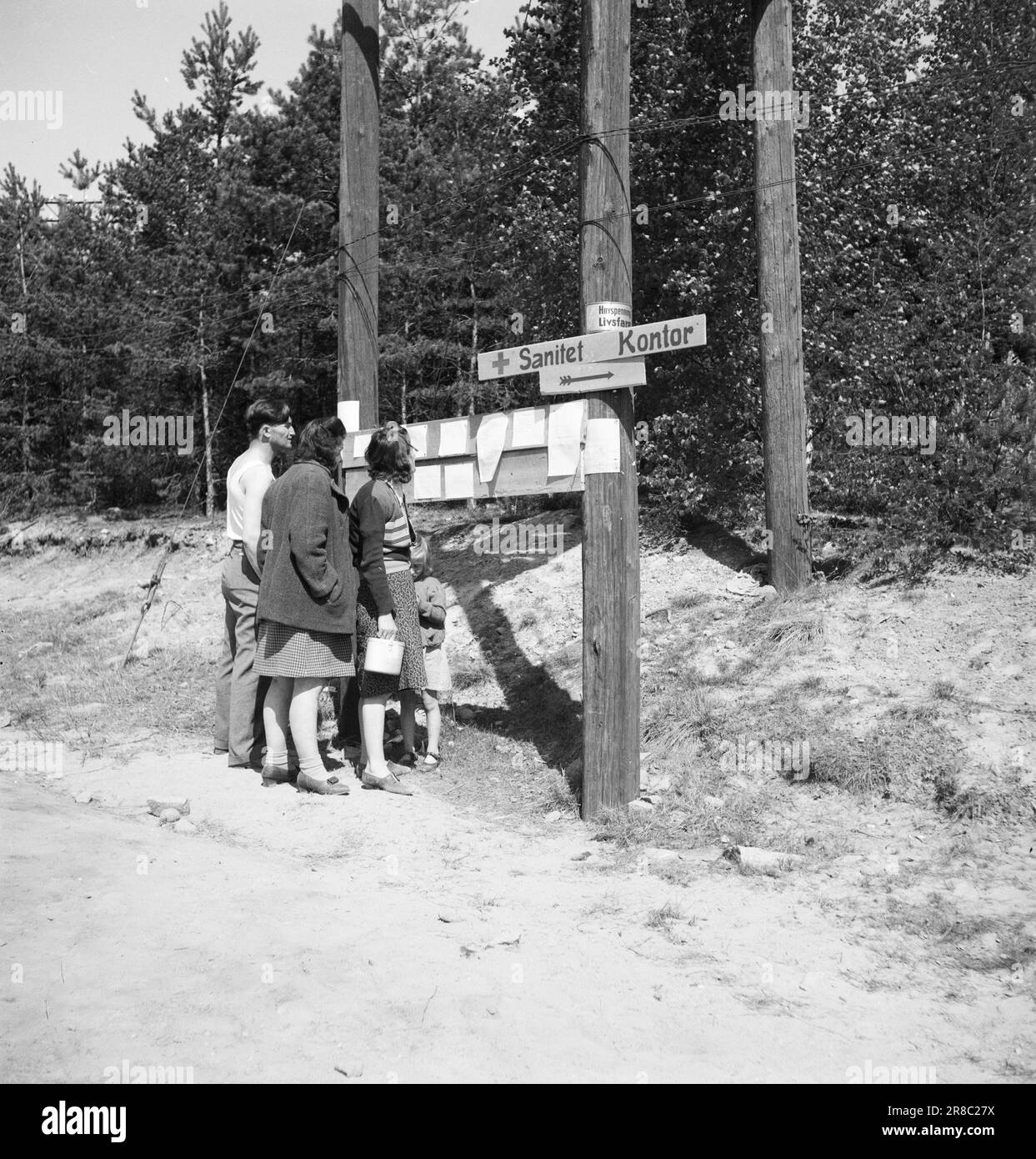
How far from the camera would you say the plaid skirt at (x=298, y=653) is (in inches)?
231

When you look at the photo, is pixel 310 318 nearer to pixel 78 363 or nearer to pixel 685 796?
pixel 78 363

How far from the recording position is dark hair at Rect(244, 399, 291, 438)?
20.9 ft

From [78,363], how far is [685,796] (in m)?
20.4

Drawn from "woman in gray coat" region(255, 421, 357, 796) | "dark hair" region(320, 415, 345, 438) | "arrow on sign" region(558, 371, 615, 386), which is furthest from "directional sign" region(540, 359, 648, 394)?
"woman in gray coat" region(255, 421, 357, 796)

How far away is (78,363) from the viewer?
898 inches

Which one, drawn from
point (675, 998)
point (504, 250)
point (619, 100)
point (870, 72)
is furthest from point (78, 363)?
point (675, 998)

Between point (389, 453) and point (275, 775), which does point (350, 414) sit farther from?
point (275, 775)

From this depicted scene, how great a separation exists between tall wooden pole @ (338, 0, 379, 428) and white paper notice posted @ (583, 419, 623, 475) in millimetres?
3392

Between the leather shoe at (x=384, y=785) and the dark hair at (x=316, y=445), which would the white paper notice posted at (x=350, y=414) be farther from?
the leather shoe at (x=384, y=785)

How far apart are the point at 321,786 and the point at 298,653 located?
2.52ft

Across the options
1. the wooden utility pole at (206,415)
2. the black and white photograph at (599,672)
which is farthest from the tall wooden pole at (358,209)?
the wooden utility pole at (206,415)

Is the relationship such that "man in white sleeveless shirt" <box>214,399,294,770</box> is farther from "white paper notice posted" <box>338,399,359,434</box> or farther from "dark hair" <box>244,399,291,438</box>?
"white paper notice posted" <box>338,399,359,434</box>

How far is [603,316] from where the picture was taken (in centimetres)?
614

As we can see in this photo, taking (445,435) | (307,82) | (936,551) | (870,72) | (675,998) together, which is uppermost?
(307,82)
